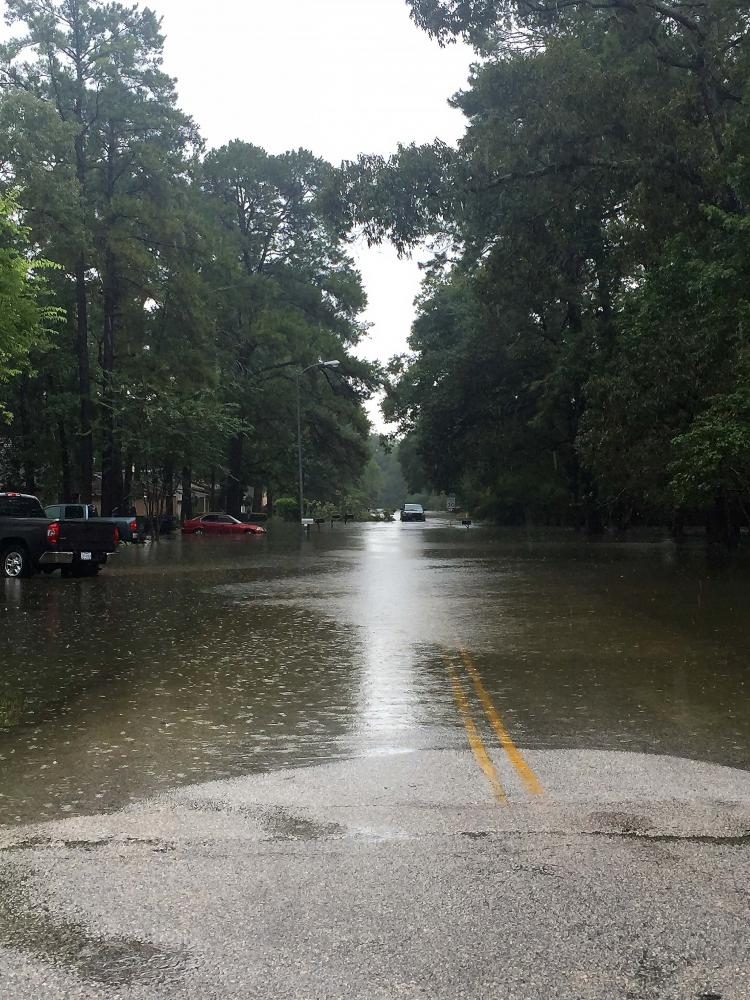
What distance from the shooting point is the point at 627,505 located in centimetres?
5294

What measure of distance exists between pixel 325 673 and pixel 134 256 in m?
34.8

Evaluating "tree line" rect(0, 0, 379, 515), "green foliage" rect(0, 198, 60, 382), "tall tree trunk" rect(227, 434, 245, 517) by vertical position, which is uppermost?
"tree line" rect(0, 0, 379, 515)

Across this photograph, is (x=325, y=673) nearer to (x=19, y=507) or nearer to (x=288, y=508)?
(x=19, y=507)

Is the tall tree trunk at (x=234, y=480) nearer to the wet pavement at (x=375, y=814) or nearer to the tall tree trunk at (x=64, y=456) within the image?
the tall tree trunk at (x=64, y=456)

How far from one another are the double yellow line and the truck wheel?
14.9m

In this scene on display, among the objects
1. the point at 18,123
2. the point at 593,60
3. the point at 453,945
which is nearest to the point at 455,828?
the point at 453,945

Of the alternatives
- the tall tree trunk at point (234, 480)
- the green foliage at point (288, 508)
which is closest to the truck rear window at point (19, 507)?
the tall tree trunk at point (234, 480)

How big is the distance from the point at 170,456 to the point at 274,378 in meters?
16.9

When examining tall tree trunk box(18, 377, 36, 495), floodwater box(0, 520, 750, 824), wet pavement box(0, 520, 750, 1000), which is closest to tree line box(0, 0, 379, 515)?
tall tree trunk box(18, 377, 36, 495)

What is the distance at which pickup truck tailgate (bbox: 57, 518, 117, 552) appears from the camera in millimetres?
22672

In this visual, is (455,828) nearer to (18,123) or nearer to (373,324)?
(18,123)

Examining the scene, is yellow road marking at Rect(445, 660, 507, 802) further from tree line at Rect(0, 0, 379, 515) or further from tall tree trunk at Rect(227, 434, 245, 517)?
tall tree trunk at Rect(227, 434, 245, 517)

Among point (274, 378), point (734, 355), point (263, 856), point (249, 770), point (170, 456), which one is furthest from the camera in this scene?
point (274, 378)

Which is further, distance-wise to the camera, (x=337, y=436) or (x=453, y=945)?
(x=337, y=436)
